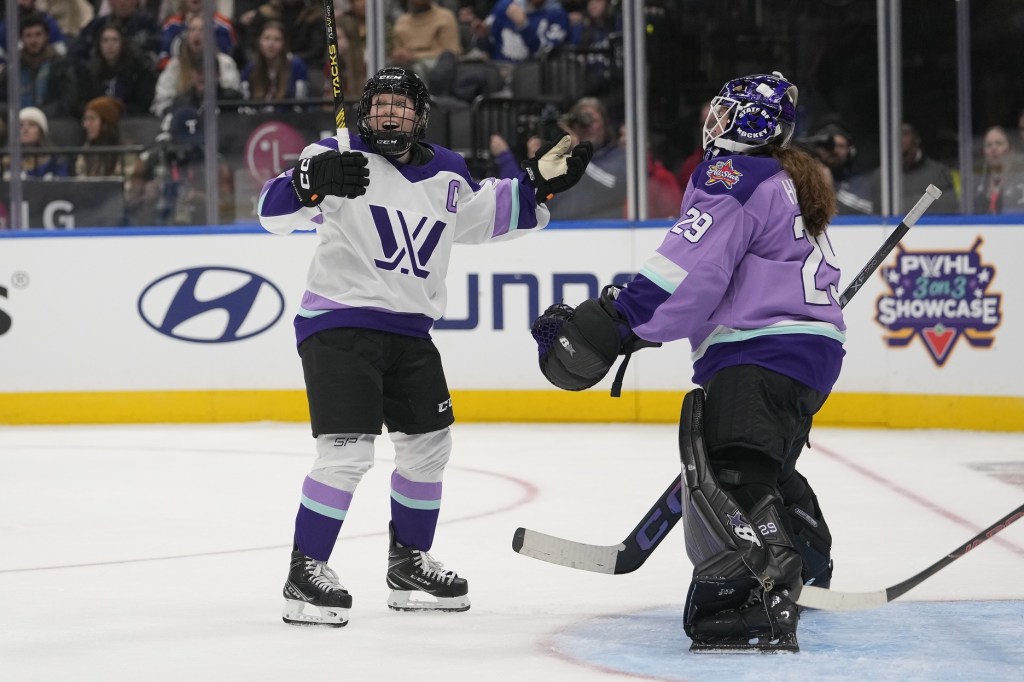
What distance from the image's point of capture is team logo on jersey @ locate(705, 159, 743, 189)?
3.09m

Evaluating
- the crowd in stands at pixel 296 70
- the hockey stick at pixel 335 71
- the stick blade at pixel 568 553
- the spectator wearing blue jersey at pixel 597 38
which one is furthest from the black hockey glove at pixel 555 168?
the spectator wearing blue jersey at pixel 597 38

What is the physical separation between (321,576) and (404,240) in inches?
29.9

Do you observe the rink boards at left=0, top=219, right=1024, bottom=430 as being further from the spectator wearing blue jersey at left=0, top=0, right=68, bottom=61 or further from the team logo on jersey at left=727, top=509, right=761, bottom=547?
the team logo on jersey at left=727, top=509, right=761, bottom=547

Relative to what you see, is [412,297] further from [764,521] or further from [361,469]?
[764,521]

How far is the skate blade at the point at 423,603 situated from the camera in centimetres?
357

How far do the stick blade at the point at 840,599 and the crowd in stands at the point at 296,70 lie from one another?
4.45 metres

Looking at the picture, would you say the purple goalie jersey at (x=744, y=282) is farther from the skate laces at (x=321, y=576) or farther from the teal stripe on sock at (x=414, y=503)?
the skate laces at (x=321, y=576)

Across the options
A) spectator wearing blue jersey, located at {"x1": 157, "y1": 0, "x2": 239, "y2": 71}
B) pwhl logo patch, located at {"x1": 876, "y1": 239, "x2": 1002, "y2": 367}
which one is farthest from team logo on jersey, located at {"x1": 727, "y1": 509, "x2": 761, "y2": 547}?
spectator wearing blue jersey, located at {"x1": 157, "y1": 0, "x2": 239, "y2": 71}

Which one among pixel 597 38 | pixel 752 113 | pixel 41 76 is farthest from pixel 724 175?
pixel 41 76

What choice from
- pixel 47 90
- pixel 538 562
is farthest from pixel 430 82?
pixel 538 562

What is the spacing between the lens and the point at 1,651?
3.19 meters

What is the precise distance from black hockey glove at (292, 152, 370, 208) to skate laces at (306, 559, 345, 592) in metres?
0.80

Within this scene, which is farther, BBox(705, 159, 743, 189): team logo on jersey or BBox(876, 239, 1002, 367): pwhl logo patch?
BBox(876, 239, 1002, 367): pwhl logo patch

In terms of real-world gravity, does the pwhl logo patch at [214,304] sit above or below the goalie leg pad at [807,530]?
above
